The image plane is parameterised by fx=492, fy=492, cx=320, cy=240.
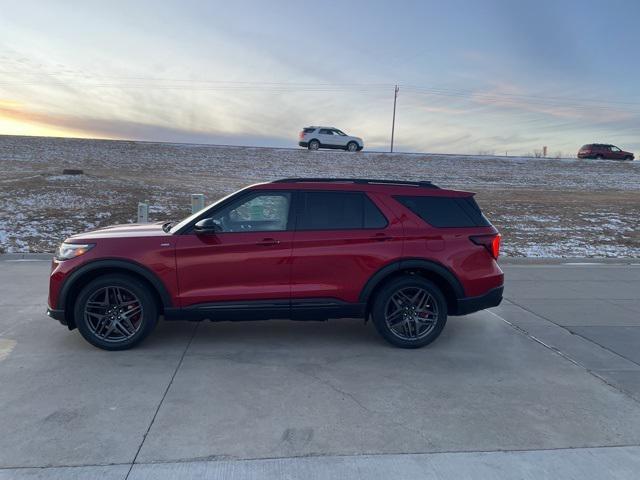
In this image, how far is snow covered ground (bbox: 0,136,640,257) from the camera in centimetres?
1245

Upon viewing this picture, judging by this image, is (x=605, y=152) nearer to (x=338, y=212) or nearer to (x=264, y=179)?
(x=264, y=179)

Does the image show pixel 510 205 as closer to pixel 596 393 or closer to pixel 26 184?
pixel 596 393

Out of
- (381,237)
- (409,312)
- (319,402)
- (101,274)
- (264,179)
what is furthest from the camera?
(264,179)

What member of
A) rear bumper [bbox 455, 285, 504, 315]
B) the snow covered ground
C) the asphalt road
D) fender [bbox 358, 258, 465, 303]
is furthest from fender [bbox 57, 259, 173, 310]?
the snow covered ground

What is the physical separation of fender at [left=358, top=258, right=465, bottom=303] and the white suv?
87.4 ft

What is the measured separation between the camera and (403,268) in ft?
16.7

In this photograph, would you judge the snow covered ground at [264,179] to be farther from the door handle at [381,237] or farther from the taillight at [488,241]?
the door handle at [381,237]

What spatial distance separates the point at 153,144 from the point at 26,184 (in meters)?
16.2

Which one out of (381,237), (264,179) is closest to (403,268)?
(381,237)

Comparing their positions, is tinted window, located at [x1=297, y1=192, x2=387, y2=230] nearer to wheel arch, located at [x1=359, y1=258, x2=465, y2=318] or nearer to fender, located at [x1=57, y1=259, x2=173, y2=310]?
wheel arch, located at [x1=359, y1=258, x2=465, y2=318]

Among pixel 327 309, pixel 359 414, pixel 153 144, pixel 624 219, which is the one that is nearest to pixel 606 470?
pixel 359 414

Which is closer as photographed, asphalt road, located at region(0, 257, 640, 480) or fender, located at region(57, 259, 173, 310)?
asphalt road, located at region(0, 257, 640, 480)

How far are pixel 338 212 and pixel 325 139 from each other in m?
26.5

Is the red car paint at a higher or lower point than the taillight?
lower
